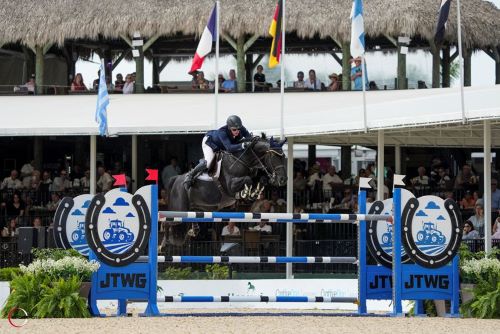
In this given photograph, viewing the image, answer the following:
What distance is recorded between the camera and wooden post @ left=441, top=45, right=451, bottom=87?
28.3 metres

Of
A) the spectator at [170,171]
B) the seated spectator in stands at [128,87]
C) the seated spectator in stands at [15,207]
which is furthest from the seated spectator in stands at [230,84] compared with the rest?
the seated spectator in stands at [15,207]

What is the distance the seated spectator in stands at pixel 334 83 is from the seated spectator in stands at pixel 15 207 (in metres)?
7.39

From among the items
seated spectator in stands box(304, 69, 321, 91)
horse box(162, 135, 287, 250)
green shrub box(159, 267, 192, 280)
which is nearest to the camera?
horse box(162, 135, 287, 250)

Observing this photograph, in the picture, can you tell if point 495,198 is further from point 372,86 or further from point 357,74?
point 372,86

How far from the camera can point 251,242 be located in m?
19.8

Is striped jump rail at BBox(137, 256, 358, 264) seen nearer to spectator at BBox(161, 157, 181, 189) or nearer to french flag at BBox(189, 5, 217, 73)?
french flag at BBox(189, 5, 217, 73)

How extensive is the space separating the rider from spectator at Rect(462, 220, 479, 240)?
15.0ft

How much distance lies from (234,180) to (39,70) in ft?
46.0

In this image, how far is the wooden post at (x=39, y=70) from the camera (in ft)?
93.3

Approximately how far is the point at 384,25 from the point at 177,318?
1593 centimetres

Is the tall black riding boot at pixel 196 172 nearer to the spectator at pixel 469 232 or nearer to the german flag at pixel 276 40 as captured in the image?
the german flag at pixel 276 40

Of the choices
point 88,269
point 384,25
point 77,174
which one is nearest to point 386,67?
point 384,25

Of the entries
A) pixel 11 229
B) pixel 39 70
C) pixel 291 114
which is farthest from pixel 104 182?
pixel 39 70

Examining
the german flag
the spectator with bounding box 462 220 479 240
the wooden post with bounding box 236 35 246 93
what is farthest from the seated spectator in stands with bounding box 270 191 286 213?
the wooden post with bounding box 236 35 246 93
